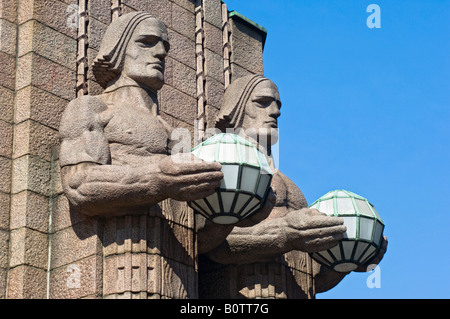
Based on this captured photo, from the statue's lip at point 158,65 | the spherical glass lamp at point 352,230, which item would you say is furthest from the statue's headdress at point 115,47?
the spherical glass lamp at point 352,230

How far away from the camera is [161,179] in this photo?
391 inches

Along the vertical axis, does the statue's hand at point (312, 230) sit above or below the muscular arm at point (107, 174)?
below

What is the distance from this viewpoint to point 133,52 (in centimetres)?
1117

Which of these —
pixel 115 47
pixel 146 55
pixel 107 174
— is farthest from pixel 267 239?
pixel 115 47

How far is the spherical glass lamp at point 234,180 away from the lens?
9.99 m

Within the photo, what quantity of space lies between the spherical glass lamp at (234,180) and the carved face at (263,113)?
6.12 ft

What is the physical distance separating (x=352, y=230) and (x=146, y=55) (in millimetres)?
2705

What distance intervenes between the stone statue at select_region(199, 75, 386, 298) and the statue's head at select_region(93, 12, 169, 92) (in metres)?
1.37

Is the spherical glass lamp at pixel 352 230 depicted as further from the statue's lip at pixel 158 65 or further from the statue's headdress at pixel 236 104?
the statue's lip at pixel 158 65

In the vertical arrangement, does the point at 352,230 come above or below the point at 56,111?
below

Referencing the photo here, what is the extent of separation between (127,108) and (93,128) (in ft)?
1.55

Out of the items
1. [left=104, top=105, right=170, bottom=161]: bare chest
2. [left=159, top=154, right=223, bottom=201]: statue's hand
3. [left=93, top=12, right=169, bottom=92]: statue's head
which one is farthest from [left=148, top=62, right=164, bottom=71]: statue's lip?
[left=159, top=154, right=223, bottom=201]: statue's hand

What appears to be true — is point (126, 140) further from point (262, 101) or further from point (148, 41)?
point (262, 101)

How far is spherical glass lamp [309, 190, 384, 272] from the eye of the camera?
10.9 metres
